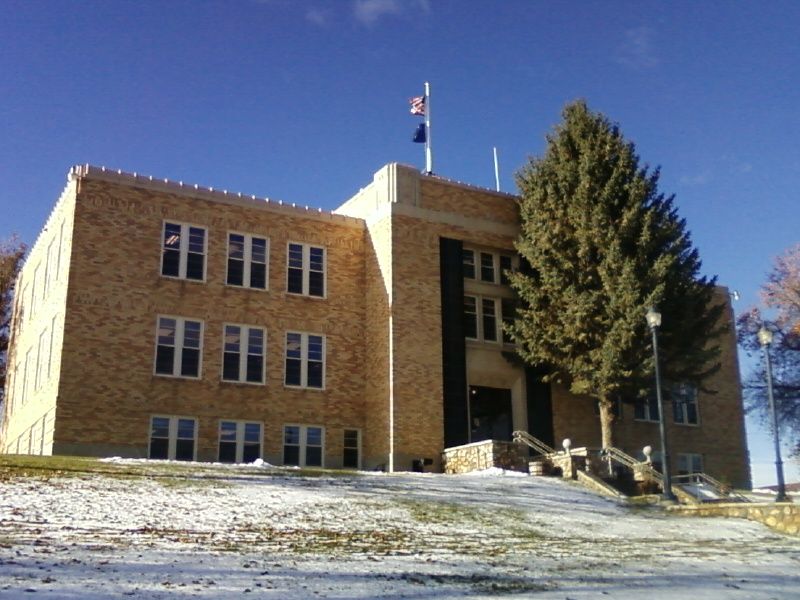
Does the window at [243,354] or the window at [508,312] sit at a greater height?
the window at [508,312]

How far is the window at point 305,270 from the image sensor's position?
31625mm

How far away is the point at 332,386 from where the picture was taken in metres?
31.1

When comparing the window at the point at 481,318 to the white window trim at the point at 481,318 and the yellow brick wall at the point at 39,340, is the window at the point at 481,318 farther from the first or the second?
the yellow brick wall at the point at 39,340

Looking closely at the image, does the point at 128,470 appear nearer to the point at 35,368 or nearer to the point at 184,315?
the point at 184,315

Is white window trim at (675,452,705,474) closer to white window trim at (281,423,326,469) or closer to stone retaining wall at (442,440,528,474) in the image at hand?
stone retaining wall at (442,440,528,474)

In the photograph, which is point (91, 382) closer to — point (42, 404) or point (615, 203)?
point (42, 404)

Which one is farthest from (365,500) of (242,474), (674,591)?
(674,591)

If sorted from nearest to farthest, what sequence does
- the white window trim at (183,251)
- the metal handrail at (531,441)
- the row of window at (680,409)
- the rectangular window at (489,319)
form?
1. the white window trim at (183,251)
2. the metal handrail at (531,441)
3. the rectangular window at (489,319)
4. the row of window at (680,409)

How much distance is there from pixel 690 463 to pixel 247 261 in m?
19.5

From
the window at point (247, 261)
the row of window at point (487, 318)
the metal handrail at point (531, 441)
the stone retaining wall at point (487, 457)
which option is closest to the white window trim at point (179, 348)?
the window at point (247, 261)

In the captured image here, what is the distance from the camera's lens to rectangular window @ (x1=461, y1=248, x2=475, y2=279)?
33000 millimetres

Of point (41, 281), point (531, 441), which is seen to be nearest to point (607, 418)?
point (531, 441)

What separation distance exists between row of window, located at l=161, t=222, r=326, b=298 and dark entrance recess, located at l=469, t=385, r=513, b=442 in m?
6.81

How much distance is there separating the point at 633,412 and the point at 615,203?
960 cm
